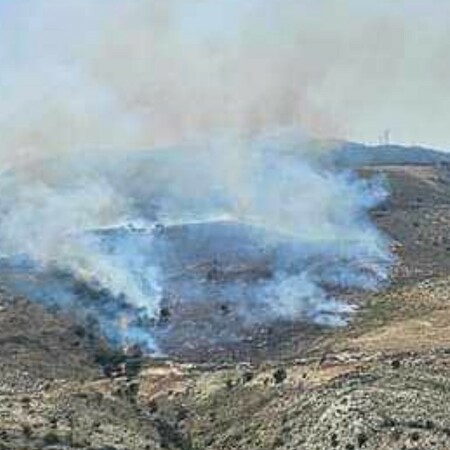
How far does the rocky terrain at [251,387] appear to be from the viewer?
81938 millimetres

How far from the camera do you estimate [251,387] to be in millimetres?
Answer: 96062

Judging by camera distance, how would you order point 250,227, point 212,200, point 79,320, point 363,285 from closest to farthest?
1. point 79,320
2. point 363,285
3. point 250,227
4. point 212,200

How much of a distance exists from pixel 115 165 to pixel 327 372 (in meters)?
97.2

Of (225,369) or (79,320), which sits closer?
(225,369)

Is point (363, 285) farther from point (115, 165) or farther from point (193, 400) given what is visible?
point (115, 165)

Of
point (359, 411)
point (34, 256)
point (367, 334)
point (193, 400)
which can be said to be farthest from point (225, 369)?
point (34, 256)

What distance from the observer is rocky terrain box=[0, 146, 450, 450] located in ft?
269

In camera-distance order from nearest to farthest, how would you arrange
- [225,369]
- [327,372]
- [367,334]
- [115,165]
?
[327,372], [225,369], [367,334], [115,165]

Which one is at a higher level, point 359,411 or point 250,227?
point 359,411

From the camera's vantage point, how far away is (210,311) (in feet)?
423

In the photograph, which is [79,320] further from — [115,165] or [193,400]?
[115,165]

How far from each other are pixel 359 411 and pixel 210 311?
48.1 metres

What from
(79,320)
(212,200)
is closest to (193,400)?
(79,320)

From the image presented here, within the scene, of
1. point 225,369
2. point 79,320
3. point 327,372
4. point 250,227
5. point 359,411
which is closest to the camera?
point 359,411
